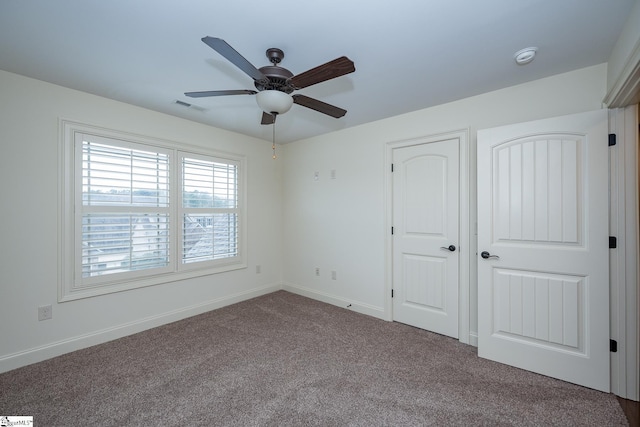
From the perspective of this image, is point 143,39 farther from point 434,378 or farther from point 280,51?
point 434,378

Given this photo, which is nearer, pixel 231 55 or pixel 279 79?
pixel 231 55

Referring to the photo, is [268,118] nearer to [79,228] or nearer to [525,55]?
[525,55]

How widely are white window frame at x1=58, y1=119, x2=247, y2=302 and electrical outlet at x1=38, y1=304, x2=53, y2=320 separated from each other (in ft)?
0.33

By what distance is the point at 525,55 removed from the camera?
6.59 feet

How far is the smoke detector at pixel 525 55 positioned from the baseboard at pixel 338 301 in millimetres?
2822

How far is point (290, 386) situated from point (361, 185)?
Answer: 243cm

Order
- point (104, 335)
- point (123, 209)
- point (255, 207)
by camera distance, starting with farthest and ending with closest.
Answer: point (255, 207)
point (123, 209)
point (104, 335)

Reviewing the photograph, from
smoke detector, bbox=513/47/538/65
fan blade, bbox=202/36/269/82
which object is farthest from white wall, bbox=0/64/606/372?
fan blade, bbox=202/36/269/82

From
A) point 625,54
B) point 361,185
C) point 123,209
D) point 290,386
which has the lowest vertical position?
point 290,386

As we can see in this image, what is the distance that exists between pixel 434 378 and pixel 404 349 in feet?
1.55

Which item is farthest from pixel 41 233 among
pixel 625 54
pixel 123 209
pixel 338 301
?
pixel 625 54

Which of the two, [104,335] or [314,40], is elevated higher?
[314,40]

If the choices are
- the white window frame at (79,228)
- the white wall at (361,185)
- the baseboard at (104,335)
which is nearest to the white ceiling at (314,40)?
the white wall at (361,185)

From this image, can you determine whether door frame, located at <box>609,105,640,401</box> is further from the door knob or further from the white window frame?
the white window frame
